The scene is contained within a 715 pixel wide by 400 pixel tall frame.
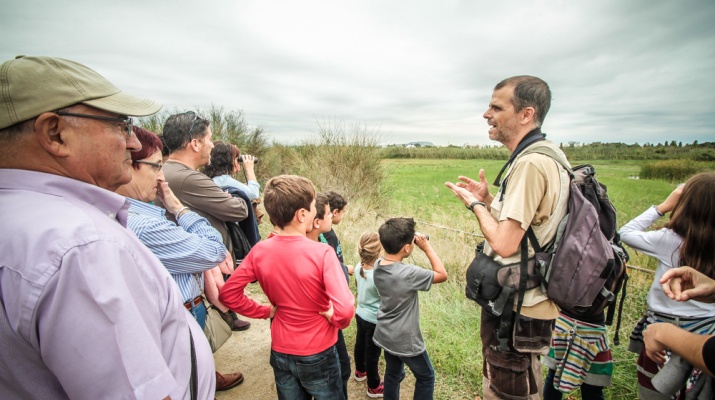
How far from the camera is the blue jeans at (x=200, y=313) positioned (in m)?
2.04

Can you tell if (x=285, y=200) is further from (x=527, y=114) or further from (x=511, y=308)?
(x=527, y=114)

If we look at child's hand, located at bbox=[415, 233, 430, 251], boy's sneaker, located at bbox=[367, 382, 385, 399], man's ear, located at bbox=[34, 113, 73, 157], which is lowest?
boy's sneaker, located at bbox=[367, 382, 385, 399]

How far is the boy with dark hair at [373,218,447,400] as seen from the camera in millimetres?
2281

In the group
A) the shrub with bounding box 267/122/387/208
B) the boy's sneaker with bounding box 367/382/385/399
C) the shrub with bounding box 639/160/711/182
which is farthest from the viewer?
the shrub with bounding box 639/160/711/182

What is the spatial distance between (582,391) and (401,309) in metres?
1.42

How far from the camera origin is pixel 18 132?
32.4 inches

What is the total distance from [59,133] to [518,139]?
7.69 feet

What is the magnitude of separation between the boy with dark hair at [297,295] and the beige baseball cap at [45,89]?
106cm

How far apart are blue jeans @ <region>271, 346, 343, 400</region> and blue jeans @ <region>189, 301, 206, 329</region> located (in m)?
0.54

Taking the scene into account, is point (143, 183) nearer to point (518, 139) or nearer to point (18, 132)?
point (18, 132)

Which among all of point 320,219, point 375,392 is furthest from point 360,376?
point 320,219

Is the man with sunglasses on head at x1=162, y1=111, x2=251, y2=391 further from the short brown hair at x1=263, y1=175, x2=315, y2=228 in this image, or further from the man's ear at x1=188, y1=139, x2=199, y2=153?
the short brown hair at x1=263, y1=175, x2=315, y2=228

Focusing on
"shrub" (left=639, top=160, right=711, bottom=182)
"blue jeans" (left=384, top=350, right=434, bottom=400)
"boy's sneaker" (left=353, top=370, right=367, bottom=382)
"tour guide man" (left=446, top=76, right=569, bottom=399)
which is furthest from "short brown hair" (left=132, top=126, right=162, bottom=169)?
"shrub" (left=639, top=160, right=711, bottom=182)

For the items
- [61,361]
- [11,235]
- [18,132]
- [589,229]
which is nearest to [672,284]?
[589,229]
